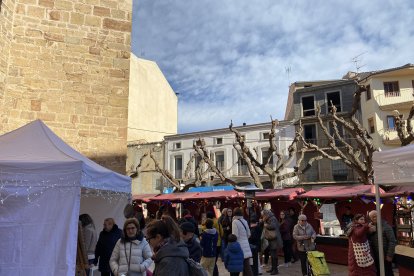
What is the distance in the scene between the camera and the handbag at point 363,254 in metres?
5.09

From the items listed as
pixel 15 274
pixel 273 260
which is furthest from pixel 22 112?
pixel 273 260

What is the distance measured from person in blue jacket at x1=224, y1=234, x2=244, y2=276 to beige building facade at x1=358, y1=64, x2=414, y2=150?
22.8m

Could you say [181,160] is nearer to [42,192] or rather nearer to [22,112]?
[22,112]

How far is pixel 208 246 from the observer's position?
21.0 feet

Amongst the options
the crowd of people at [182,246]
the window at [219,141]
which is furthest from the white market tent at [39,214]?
the window at [219,141]

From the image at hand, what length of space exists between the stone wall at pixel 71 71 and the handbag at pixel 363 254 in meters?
5.37

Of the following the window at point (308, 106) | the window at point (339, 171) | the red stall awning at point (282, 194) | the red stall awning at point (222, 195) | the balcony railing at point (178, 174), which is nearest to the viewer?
the red stall awning at point (282, 194)

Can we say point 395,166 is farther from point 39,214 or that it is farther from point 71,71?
point 71,71

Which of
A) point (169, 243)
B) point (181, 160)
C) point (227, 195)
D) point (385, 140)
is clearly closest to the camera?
point (169, 243)

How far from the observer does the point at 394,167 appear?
4883 mm

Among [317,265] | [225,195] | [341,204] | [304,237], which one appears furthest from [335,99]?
[317,265]

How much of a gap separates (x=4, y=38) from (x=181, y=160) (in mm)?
24913

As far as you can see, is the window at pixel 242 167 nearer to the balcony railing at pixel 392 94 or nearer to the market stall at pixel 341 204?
the balcony railing at pixel 392 94

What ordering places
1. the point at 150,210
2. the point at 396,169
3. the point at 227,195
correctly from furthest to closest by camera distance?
the point at 150,210 → the point at 227,195 → the point at 396,169
